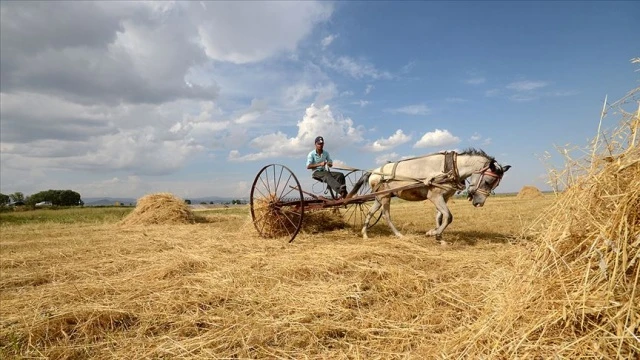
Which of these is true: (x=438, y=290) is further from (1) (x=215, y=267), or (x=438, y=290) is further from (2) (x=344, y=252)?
(1) (x=215, y=267)

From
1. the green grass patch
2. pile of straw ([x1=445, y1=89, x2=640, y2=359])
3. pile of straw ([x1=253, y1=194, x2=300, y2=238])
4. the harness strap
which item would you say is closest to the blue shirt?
pile of straw ([x1=253, y1=194, x2=300, y2=238])

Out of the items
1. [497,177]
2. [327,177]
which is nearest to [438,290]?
[497,177]

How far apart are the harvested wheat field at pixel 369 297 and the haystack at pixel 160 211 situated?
20.4 ft

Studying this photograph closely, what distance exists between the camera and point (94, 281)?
4848 mm

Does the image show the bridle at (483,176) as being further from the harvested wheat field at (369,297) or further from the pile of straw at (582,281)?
the pile of straw at (582,281)

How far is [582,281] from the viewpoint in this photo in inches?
81.8

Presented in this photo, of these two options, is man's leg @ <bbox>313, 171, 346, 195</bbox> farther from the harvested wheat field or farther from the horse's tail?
the harvested wheat field

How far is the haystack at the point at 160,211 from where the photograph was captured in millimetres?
12702

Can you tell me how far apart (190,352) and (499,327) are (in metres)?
2.30

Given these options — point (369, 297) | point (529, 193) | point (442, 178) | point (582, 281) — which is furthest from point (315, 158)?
point (529, 193)

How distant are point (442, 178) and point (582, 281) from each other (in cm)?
533

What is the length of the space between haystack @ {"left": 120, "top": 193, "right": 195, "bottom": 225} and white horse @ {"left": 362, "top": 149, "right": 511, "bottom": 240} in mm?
8101

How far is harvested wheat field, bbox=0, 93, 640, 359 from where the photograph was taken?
2.01 metres

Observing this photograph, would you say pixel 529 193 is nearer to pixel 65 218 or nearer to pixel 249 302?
pixel 249 302
